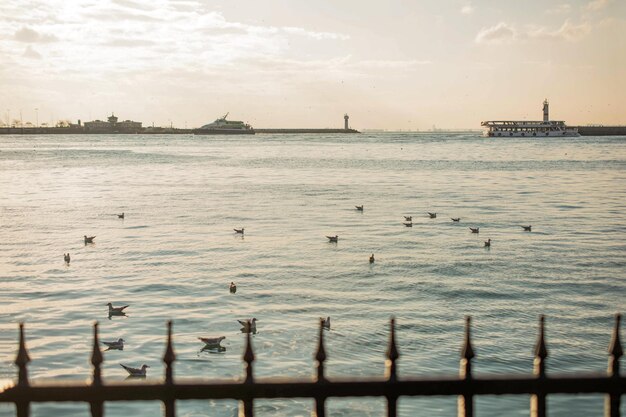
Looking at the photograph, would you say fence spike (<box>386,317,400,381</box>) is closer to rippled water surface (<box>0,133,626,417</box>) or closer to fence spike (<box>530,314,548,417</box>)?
fence spike (<box>530,314,548,417</box>)

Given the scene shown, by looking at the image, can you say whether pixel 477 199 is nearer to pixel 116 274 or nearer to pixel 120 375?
pixel 116 274

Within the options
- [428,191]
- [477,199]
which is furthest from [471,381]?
[428,191]

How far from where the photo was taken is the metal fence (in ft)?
16.8

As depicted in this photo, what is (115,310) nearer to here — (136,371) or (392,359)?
(136,371)

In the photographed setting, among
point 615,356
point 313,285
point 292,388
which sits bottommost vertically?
point 313,285

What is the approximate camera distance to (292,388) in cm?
517

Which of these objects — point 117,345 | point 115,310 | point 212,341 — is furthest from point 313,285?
point 117,345

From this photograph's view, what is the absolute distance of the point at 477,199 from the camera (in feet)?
200

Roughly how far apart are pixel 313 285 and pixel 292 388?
21.2m

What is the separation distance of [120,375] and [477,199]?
48.4 meters

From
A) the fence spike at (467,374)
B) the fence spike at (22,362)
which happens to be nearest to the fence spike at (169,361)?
the fence spike at (22,362)

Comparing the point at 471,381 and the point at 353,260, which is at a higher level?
the point at 471,381

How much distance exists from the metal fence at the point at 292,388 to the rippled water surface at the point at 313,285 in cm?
989

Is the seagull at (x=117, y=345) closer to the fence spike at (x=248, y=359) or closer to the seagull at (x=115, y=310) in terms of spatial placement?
the seagull at (x=115, y=310)
